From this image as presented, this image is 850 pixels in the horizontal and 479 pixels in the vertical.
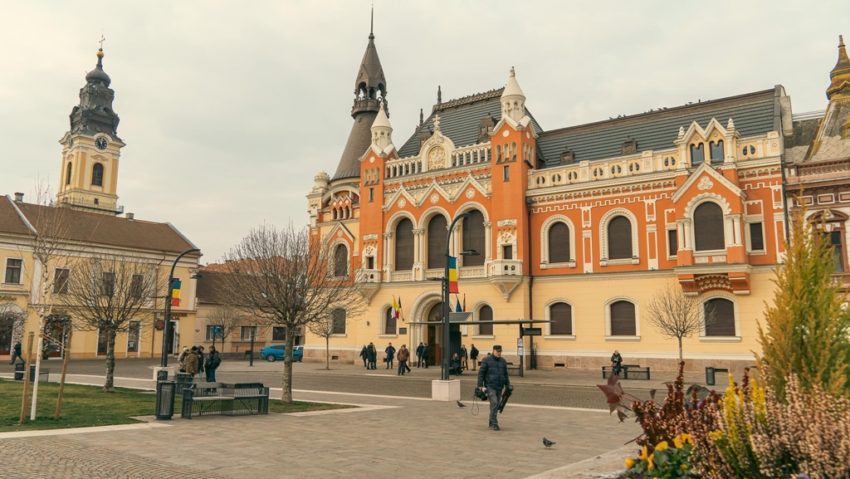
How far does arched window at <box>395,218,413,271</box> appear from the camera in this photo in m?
41.6

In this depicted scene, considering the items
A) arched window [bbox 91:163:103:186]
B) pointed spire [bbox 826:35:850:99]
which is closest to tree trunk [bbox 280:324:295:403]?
pointed spire [bbox 826:35:850:99]

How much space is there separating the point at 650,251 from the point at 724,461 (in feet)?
96.3

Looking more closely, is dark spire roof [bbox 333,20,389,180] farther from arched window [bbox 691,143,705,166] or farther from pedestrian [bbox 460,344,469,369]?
arched window [bbox 691,143,705,166]

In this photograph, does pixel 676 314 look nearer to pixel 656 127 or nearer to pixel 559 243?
pixel 559 243

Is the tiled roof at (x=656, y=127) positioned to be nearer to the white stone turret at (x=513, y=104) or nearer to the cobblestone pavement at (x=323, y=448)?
the white stone turret at (x=513, y=104)

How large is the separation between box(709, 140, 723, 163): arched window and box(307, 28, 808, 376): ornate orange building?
0.25 ft

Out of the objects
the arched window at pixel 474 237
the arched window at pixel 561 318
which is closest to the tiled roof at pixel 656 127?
the arched window at pixel 474 237

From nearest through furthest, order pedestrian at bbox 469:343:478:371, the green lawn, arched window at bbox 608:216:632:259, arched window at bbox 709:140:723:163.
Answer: the green lawn → arched window at bbox 709:140:723:163 → arched window at bbox 608:216:632:259 → pedestrian at bbox 469:343:478:371

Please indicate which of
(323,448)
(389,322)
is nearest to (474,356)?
(389,322)

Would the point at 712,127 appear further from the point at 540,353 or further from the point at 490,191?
the point at 540,353

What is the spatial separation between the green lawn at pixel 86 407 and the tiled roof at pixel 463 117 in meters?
28.7

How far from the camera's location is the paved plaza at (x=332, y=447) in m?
8.74

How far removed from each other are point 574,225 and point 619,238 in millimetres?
2688

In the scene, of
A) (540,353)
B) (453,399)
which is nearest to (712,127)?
(540,353)
